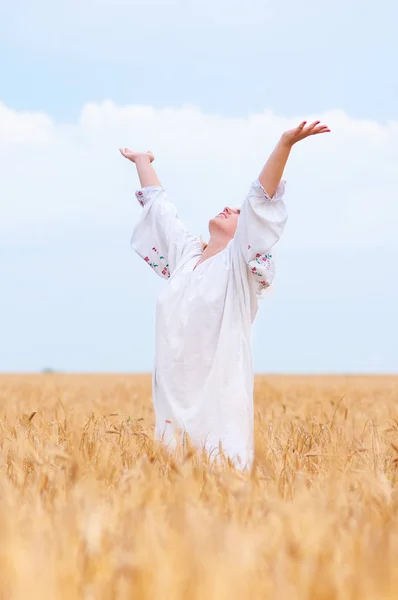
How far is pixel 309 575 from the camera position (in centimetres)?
125

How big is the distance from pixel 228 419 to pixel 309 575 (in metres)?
1.80

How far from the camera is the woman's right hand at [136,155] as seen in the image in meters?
3.84

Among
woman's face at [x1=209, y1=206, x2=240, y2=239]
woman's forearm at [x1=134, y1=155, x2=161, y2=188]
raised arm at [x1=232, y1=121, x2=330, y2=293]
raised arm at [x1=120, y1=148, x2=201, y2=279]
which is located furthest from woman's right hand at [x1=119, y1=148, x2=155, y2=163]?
raised arm at [x1=232, y1=121, x2=330, y2=293]

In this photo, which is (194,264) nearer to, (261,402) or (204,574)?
(204,574)

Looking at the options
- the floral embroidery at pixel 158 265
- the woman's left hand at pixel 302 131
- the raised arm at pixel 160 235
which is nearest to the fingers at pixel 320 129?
the woman's left hand at pixel 302 131

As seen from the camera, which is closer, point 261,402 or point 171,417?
point 171,417

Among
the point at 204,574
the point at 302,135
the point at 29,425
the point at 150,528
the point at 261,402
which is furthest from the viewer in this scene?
the point at 261,402

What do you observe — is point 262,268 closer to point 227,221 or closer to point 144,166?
point 227,221

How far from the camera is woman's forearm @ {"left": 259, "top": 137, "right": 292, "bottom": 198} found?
9.39ft

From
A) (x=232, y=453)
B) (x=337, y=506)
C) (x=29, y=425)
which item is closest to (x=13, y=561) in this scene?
(x=337, y=506)

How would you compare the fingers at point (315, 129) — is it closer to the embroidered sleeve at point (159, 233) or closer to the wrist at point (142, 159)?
the embroidered sleeve at point (159, 233)

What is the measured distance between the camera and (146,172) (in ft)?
12.4

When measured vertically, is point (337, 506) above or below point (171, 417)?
below

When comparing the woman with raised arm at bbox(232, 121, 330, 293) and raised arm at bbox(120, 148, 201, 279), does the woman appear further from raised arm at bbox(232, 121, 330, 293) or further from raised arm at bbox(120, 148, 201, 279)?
raised arm at bbox(120, 148, 201, 279)
